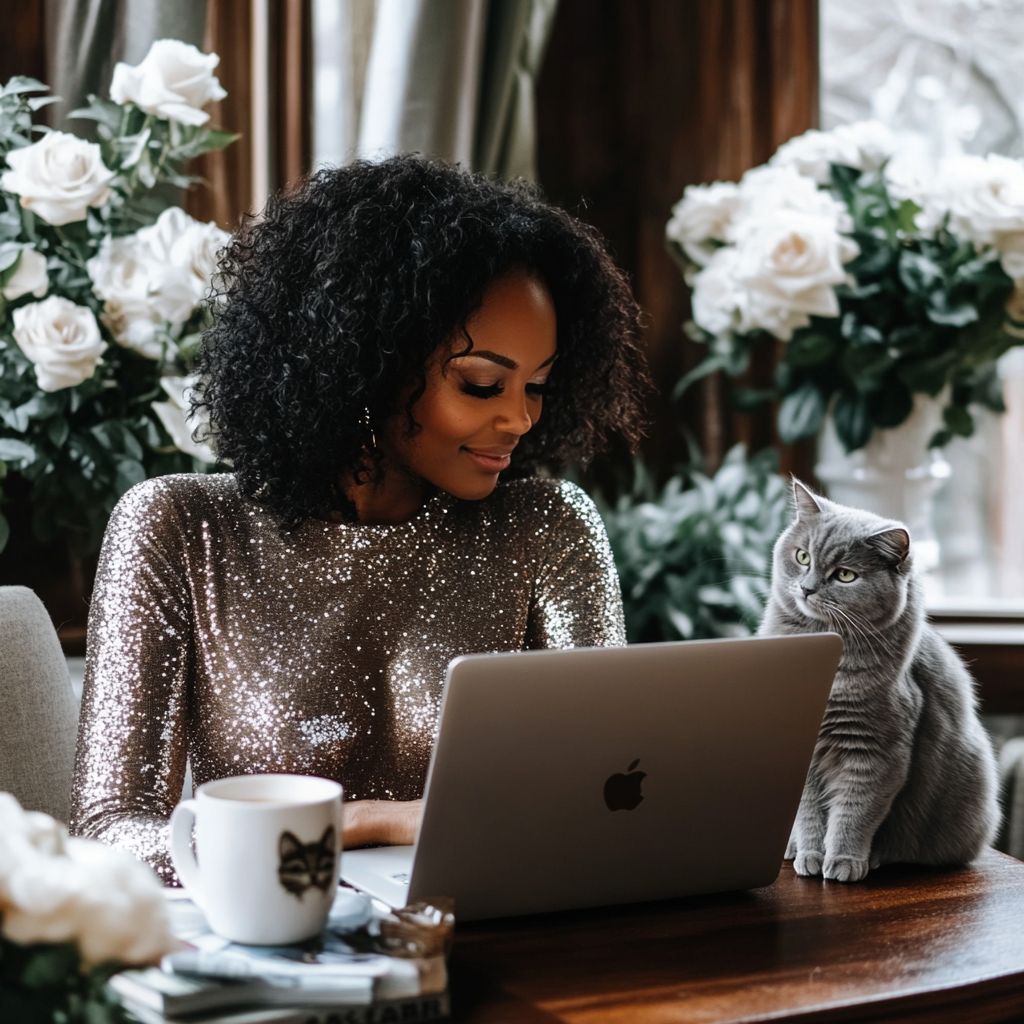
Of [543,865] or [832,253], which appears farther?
[832,253]

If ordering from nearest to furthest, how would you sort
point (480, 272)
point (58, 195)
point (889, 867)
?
point (889, 867)
point (480, 272)
point (58, 195)

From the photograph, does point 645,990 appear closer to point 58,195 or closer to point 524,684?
point 524,684

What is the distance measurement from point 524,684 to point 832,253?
4.50 feet

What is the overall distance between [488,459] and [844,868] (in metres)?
0.58

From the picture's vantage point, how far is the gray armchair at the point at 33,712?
4.29 ft

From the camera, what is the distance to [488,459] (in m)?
1.39

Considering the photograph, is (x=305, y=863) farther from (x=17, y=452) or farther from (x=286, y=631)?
(x=17, y=452)

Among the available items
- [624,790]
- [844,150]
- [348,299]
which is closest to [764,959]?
[624,790]

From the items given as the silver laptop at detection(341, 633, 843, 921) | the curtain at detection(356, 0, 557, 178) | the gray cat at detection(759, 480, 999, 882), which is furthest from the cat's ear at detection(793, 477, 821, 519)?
the curtain at detection(356, 0, 557, 178)

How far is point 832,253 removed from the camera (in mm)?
2012

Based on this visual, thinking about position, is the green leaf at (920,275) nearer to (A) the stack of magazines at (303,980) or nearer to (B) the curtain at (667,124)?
(B) the curtain at (667,124)

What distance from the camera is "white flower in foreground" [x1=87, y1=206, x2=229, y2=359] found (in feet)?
5.46

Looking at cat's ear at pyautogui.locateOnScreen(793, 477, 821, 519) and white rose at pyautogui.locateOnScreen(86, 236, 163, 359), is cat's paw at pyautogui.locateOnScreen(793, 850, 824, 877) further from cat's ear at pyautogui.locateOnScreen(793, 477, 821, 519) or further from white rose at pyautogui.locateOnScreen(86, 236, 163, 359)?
white rose at pyautogui.locateOnScreen(86, 236, 163, 359)

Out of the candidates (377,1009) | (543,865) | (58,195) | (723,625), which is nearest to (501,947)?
(543,865)
